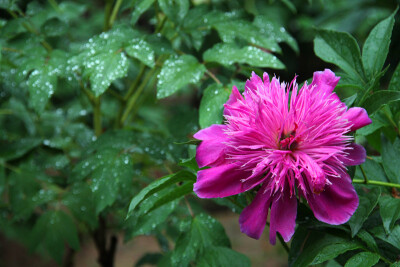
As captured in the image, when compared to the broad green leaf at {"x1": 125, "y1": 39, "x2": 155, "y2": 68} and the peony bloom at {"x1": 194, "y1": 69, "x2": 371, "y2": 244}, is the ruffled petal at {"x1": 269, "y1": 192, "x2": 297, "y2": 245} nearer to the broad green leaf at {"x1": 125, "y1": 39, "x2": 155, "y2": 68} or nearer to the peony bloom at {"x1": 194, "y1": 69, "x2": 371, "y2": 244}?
the peony bloom at {"x1": 194, "y1": 69, "x2": 371, "y2": 244}

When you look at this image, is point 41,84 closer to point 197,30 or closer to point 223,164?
point 197,30

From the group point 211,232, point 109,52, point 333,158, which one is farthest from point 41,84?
point 333,158

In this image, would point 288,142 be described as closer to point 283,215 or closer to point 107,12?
point 283,215

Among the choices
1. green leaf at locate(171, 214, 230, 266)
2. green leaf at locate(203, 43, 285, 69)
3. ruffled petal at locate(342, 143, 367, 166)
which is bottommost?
green leaf at locate(171, 214, 230, 266)

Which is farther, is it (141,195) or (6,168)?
(6,168)

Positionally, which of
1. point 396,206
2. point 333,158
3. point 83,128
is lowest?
point 83,128

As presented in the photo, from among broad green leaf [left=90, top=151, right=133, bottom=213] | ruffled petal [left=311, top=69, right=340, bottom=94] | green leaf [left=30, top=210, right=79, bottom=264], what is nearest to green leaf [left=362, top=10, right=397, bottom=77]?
ruffled petal [left=311, top=69, right=340, bottom=94]

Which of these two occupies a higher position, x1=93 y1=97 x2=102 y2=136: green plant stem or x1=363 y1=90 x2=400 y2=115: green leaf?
x1=363 y1=90 x2=400 y2=115: green leaf

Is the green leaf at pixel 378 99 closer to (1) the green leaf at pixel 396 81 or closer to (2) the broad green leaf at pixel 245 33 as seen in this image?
(1) the green leaf at pixel 396 81
